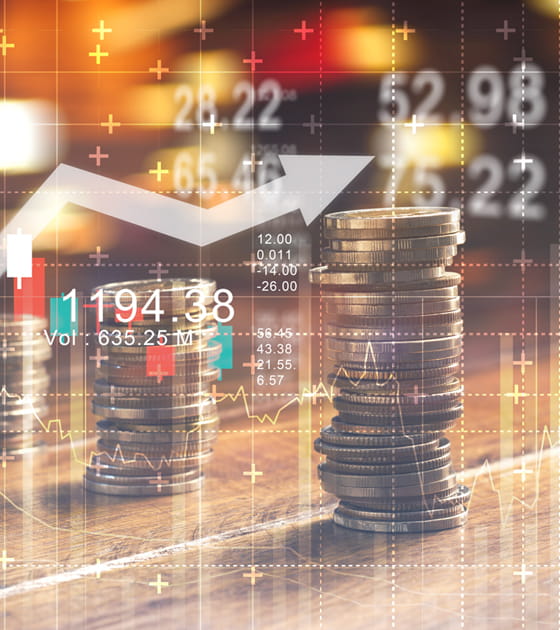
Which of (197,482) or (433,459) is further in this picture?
(197,482)

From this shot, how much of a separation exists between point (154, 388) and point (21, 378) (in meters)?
1.12

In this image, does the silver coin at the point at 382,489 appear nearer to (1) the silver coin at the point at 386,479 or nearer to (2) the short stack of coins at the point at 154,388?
(1) the silver coin at the point at 386,479

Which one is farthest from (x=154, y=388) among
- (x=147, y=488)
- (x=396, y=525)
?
(x=396, y=525)

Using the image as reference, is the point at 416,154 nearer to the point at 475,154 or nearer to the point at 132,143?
the point at 475,154

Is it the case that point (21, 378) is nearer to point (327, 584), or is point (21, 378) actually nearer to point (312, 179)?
point (312, 179)

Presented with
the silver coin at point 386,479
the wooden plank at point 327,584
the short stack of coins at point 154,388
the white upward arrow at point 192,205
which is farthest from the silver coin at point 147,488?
the white upward arrow at point 192,205

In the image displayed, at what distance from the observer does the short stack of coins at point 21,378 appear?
7180 mm

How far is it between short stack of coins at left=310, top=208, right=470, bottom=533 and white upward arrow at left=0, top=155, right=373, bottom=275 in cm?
24

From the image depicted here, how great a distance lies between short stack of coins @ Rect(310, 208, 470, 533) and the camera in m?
5.92

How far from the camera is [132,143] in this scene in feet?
23.4

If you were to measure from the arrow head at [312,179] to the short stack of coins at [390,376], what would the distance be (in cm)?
17

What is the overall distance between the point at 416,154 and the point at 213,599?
2275 mm

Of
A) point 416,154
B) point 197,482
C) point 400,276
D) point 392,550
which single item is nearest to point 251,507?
point 197,482

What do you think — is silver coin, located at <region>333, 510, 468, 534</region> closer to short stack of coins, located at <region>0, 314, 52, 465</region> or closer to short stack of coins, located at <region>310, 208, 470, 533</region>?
short stack of coins, located at <region>310, 208, 470, 533</region>
